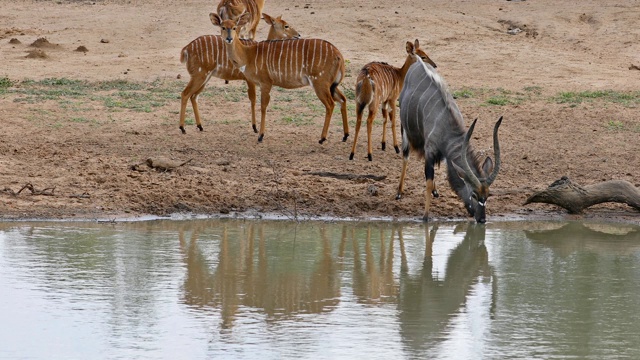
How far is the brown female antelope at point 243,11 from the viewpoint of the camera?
13.3 metres

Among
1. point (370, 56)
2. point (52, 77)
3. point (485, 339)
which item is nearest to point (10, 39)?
point (52, 77)

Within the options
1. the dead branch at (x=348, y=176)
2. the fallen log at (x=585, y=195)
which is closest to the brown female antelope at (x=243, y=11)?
the dead branch at (x=348, y=176)

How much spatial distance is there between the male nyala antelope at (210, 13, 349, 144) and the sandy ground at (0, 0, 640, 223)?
44cm

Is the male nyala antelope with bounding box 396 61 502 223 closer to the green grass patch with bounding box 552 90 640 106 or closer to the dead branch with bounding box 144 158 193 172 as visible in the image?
the dead branch with bounding box 144 158 193 172

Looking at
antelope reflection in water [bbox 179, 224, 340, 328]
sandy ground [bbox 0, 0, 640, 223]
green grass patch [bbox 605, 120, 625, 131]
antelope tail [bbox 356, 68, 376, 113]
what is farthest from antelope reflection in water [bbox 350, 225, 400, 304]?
green grass patch [bbox 605, 120, 625, 131]

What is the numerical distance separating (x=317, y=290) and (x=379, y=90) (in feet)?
13.0

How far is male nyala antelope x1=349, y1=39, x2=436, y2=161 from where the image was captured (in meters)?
10.2

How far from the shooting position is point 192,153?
10.6 meters

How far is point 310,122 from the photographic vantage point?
11.8 meters

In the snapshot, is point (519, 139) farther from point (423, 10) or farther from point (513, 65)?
point (423, 10)

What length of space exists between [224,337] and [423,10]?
11.2 meters

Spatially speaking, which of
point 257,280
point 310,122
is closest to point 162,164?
point 310,122

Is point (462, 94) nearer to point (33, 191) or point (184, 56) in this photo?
point (184, 56)

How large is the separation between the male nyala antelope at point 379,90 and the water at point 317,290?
1686 mm
